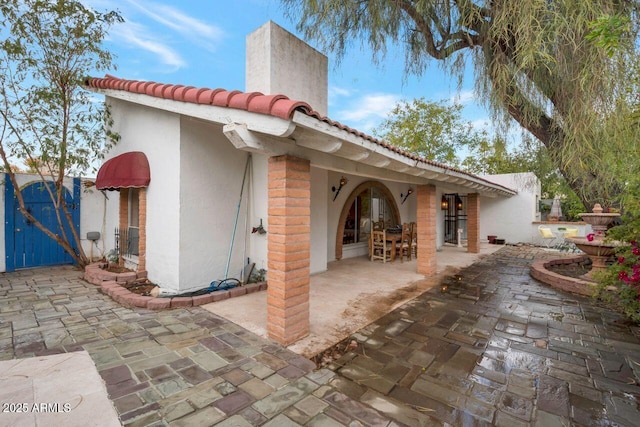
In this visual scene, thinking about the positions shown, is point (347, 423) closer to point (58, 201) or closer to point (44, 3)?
point (58, 201)

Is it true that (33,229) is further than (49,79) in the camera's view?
Yes

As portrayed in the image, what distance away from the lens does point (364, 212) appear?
38.2 ft

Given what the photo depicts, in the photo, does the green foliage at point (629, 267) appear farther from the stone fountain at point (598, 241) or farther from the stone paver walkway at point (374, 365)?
the stone fountain at point (598, 241)

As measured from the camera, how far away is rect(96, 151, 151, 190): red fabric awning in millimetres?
6668

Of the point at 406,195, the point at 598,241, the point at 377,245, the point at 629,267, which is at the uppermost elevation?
the point at 406,195

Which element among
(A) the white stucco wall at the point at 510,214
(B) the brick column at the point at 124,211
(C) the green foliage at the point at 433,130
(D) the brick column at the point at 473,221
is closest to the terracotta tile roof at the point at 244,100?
(B) the brick column at the point at 124,211

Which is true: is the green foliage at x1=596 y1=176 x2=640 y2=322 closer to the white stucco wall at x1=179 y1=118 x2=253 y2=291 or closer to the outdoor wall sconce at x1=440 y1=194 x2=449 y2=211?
the white stucco wall at x1=179 y1=118 x2=253 y2=291

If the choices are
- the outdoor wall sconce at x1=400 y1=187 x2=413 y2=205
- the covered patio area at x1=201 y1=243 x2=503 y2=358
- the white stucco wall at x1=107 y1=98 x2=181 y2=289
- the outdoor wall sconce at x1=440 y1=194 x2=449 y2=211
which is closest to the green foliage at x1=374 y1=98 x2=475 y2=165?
the outdoor wall sconce at x1=440 y1=194 x2=449 y2=211

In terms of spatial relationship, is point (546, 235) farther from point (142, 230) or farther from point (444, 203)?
point (142, 230)

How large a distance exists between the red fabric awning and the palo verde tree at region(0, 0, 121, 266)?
161 cm

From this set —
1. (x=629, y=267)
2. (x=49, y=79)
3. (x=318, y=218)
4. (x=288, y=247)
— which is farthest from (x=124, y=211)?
(x=629, y=267)

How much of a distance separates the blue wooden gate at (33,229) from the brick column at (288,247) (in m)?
8.56

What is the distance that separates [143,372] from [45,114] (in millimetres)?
8077

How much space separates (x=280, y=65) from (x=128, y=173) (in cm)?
468
